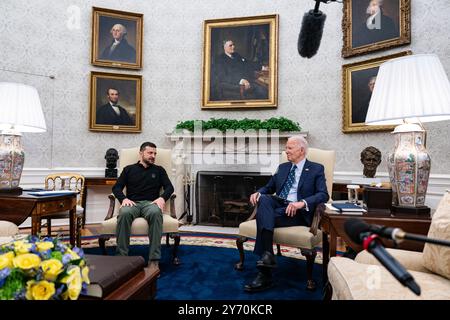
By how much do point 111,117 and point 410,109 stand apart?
484 centimetres

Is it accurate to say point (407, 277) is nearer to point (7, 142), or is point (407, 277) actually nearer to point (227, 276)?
point (227, 276)

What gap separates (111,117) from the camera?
551 cm

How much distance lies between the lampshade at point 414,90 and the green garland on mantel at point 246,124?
9.32 feet

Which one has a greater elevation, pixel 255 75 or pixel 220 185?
pixel 255 75

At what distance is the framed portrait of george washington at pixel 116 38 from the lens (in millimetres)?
5445

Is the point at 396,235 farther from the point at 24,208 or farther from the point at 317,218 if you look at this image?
the point at 24,208

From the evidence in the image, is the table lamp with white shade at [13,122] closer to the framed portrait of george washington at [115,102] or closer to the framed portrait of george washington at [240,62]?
the framed portrait of george washington at [115,102]

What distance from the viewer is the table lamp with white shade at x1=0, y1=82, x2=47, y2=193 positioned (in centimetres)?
285

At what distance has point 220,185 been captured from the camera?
5.39 m

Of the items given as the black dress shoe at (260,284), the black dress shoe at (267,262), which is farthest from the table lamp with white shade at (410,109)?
the black dress shoe at (260,284)

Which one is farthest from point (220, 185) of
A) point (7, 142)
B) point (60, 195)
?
point (7, 142)

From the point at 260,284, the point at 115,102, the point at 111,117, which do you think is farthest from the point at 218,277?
the point at 115,102

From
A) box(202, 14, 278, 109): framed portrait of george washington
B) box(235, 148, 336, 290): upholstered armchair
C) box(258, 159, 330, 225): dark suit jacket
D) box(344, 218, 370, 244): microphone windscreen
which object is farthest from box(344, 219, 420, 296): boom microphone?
box(202, 14, 278, 109): framed portrait of george washington

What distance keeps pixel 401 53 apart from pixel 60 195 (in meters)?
4.60
